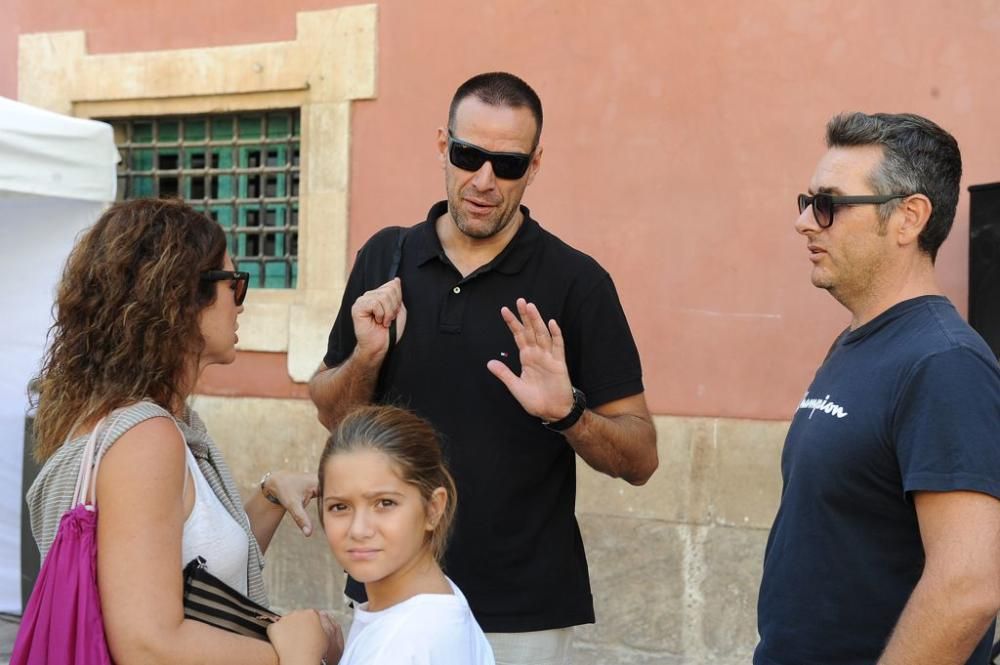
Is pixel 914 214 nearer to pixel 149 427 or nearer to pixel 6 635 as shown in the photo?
pixel 149 427

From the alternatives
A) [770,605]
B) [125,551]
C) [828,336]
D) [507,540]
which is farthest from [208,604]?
[828,336]

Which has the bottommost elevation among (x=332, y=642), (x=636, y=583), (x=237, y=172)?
(x=636, y=583)

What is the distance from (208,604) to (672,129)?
3.95 metres

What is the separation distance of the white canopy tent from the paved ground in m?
0.17

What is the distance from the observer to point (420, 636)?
200 centimetres

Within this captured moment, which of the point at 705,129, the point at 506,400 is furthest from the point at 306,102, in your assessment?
the point at 506,400

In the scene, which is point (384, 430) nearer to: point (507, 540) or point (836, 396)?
point (507, 540)

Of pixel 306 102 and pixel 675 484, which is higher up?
pixel 306 102

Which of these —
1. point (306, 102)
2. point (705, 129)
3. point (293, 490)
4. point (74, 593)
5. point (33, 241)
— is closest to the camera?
point (74, 593)

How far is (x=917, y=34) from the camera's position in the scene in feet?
16.6

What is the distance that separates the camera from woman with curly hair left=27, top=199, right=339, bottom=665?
6.33 feet

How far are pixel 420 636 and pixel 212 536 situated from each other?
1.34 ft

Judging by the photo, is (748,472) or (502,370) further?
(748,472)

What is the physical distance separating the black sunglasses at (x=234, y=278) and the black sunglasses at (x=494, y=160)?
0.74m
